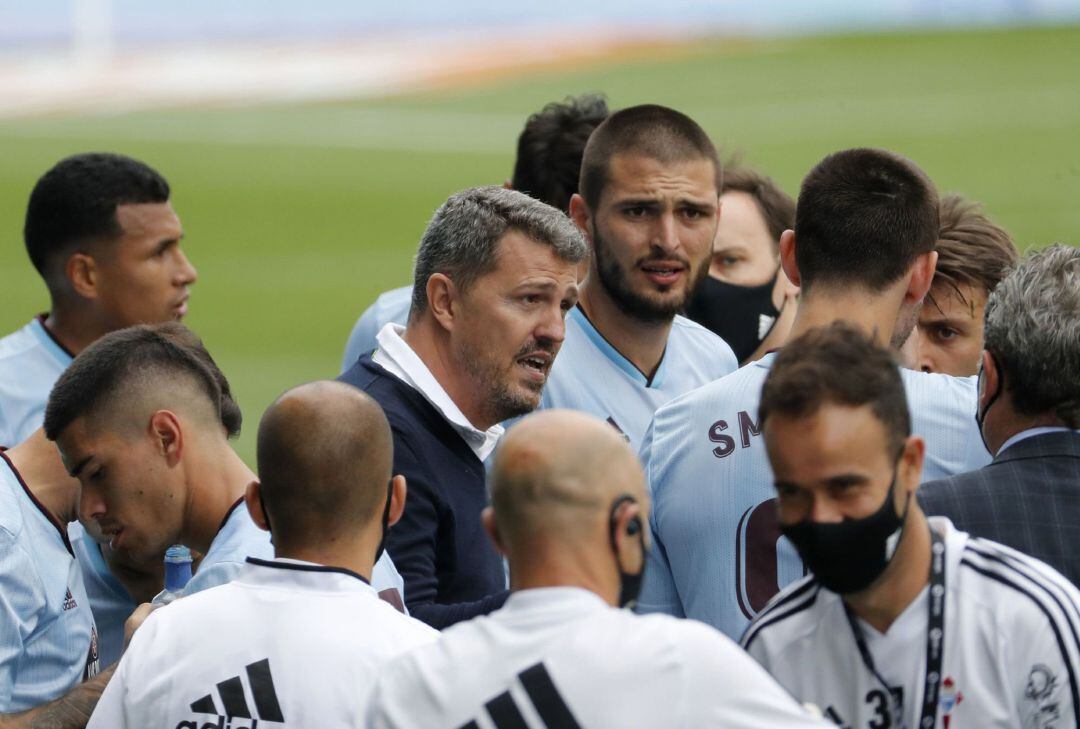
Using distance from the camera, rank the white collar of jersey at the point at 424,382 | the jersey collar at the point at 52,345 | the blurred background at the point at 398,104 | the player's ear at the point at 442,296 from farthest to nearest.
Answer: the blurred background at the point at 398,104
the jersey collar at the point at 52,345
the player's ear at the point at 442,296
the white collar of jersey at the point at 424,382

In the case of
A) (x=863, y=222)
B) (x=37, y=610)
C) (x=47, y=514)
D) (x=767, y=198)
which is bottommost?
(x=37, y=610)

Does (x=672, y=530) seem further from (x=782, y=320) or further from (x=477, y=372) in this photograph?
(x=782, y=320)

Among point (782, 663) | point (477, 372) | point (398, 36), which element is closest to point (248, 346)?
point (477, 372)

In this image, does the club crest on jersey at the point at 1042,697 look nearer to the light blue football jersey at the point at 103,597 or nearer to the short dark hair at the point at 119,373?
the short dark hair at the point at 119,373

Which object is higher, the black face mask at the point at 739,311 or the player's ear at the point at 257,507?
the player's ear at the point at 257,507

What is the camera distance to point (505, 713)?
2389mm

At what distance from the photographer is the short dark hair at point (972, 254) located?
4.65 m

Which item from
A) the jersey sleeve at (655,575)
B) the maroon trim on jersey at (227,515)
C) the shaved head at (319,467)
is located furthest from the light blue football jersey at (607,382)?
the shaved head at (319,467)

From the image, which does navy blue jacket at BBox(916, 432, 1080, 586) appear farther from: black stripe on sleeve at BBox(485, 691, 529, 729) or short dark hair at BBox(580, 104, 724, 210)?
short dark hair at BBox(580, 104, 724, 210)

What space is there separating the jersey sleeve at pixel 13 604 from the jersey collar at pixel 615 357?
1772mm

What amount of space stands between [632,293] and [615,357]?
19cm

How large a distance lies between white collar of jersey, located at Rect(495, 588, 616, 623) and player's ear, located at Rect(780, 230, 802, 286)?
146cm

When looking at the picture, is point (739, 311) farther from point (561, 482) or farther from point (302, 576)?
point (561, 482)

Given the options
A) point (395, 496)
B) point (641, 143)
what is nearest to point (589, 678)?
point (395, 496)
